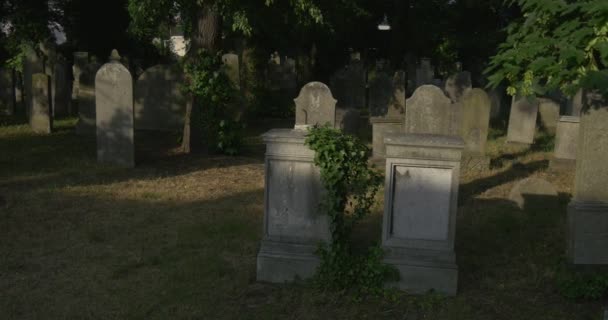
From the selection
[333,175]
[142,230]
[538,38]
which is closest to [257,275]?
[333,175]

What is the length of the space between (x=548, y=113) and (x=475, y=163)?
→ 6.23 m

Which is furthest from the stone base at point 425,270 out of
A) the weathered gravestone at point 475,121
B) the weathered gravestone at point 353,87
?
the weathered gravestone at point 353,87

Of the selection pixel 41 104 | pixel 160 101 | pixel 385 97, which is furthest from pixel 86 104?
pixel 385 97

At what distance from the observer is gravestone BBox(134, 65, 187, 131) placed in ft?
49.1

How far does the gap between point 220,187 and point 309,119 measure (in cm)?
276

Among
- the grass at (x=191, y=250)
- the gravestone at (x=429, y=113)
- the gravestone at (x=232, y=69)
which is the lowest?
the grass at (x=191, y=250)

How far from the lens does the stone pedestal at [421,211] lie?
5.24 metres

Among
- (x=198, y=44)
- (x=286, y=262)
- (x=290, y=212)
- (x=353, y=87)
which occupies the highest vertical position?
(x=198, y=44)

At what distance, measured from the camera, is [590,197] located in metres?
5.67

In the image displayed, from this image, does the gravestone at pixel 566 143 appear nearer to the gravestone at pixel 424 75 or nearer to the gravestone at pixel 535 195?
the gravestone at pixel 535 195

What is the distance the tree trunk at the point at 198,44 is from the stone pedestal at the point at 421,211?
705cm

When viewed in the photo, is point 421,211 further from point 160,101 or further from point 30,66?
point 30,66

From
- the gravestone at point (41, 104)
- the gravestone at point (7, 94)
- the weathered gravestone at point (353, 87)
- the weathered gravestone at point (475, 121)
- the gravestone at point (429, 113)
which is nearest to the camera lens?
the gravestone at point (429, 113)

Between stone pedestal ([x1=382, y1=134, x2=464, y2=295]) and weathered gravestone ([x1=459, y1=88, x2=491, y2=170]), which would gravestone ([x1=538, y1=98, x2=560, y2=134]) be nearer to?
weathered gravestone ([x1=459, y1=88, x2=491, y2=170])
